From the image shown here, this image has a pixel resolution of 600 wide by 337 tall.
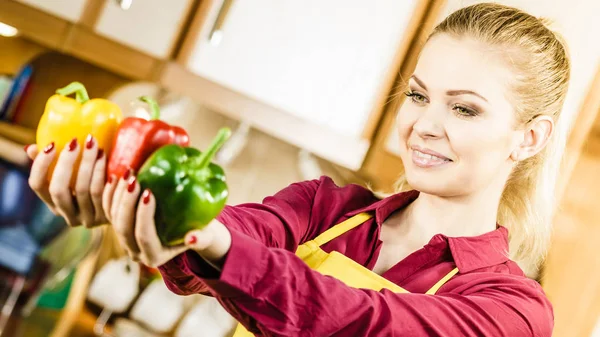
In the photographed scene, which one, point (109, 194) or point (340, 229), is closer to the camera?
point (109, 194)

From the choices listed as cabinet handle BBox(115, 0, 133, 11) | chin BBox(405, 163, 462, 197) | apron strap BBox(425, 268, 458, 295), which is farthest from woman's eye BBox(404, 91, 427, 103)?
cabinet handle BBox(115, 0, 133, 11)

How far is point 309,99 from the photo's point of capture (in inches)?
84.5

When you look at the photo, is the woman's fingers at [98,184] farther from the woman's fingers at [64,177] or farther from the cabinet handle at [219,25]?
the cabinet handle at [219,25]

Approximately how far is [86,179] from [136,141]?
64 mm

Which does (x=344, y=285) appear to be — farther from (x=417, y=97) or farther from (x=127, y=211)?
(x=417, y=97)

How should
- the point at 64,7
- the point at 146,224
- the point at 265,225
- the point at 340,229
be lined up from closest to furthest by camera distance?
the point at 146,224, the point at 265,225, the point at 340,229, the point at 64,7

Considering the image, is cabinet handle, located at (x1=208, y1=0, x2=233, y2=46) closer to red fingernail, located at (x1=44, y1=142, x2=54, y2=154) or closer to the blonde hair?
the blonde hair

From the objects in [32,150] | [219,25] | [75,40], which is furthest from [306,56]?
[32,150]

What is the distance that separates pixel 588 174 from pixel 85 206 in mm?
1457

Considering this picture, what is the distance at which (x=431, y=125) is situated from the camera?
0.94 meters

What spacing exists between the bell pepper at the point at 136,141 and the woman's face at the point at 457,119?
0.37 metres

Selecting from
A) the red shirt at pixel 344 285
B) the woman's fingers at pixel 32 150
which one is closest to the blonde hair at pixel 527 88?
the red shirt at pixel 344 285

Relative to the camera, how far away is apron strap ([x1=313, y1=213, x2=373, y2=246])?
40.3 inches

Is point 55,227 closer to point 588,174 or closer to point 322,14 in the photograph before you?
point 322,14
